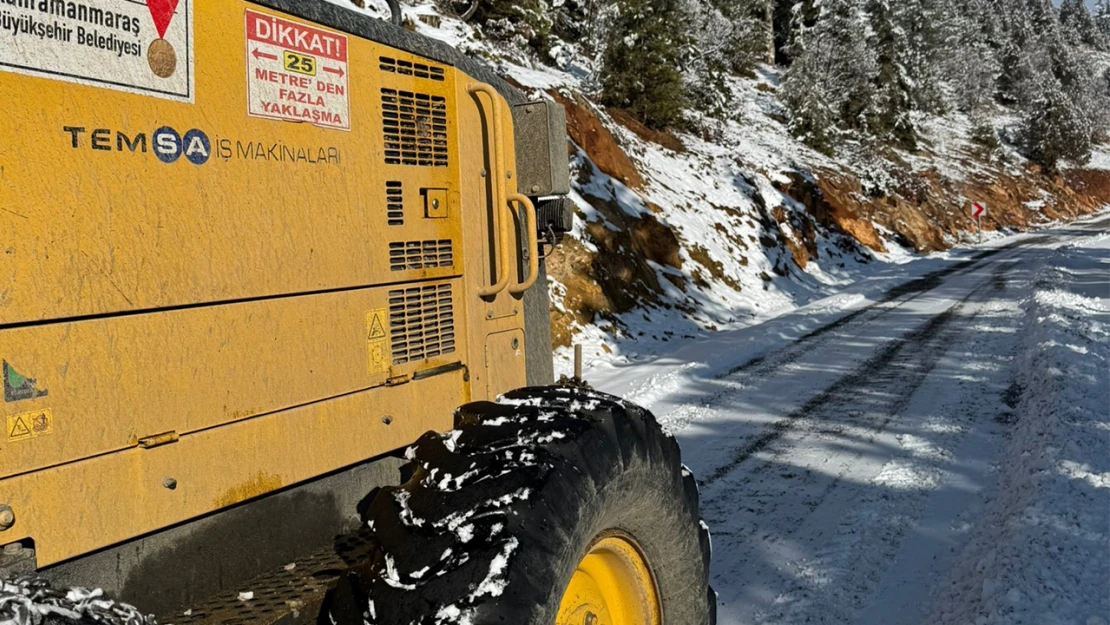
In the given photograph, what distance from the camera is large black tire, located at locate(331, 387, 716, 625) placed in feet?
7.41

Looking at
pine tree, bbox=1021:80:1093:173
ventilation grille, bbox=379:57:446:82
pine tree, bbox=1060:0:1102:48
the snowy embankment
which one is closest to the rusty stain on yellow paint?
ventilation grille, bbox=379:57:446:82

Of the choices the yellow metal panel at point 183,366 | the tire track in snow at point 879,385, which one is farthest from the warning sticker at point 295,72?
the tire track in snow at point 879,385

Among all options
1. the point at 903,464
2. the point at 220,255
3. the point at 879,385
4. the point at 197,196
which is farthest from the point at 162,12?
the point at 879,385

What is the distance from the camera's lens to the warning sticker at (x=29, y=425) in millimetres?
1969

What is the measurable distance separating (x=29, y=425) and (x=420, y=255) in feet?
5.26

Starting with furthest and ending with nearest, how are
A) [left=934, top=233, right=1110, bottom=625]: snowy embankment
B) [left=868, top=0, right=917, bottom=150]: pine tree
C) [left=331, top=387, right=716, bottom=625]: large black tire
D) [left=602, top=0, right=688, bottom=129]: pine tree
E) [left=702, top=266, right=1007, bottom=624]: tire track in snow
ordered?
1. [left=868, top=0, right=917, bottom=150]: pine tree
2. [left=602, top=0, right=688, bottom=129]: pine tree
3. [left=702, top=266, right=1007, bottom=624]: tire track in snow
4. [left=934, top=233, right=1110, bottom=625]: snowy embankment
5. [left=331, top=387, right=716, bottom=625]: large black tire

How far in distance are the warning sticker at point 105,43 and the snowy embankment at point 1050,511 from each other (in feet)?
14.6

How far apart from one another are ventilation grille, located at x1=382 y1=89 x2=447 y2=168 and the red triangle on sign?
93 centimetres

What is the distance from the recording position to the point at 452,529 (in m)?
2.35

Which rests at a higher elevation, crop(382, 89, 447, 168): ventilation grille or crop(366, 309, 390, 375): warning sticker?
crop(382, 89, 447, 168): ventilation grille

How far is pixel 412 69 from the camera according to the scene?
3.34 m

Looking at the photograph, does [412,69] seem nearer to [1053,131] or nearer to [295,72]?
[295,72]

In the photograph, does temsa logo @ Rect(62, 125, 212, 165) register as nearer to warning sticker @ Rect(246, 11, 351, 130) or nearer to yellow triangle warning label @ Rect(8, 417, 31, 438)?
warning sticker @ Rect(246, 11, 351, 130)

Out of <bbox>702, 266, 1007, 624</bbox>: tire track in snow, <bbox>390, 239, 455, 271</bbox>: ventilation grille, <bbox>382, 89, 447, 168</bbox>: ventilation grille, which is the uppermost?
<bbox>382, 89, 447, 168</bbox>: ventilation grille
